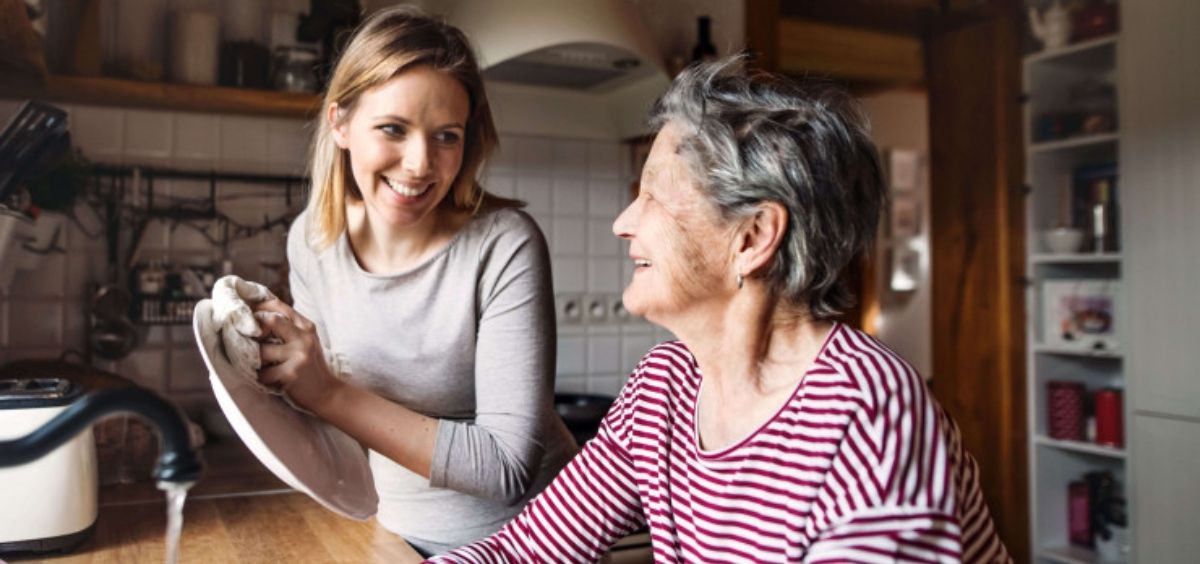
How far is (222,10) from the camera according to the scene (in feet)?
7.20

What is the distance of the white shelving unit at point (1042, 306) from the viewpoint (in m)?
2.83

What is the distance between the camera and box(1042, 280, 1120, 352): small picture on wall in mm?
2674

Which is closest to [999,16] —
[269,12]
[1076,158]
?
[1076,158]

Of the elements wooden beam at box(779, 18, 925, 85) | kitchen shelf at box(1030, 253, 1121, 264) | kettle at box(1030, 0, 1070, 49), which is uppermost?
wooden beam at box(779, 18, 925, 85)

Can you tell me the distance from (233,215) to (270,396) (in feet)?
4.72

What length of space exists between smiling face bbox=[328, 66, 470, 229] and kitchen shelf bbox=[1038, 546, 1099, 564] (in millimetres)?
2454

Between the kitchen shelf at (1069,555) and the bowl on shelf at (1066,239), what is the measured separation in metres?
0.93

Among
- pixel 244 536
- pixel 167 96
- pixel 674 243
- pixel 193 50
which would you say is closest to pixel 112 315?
pixel 167 96

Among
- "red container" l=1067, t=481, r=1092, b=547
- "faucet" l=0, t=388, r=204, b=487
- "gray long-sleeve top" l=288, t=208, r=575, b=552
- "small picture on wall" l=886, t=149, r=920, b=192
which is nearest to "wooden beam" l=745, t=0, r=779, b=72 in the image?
"red container" l=1067, t=481, r=1092, b=547

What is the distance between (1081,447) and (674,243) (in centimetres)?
230

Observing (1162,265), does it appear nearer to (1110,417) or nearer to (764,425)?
(1110,417)

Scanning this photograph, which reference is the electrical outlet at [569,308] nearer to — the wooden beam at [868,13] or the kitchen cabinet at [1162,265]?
the wooden beam at [868,13]

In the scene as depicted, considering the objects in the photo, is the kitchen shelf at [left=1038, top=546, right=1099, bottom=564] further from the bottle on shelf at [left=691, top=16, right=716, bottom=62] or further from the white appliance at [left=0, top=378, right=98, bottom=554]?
the white appliance at [left=0, top=378, right=98, bottom=554]

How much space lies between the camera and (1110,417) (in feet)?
8.71
